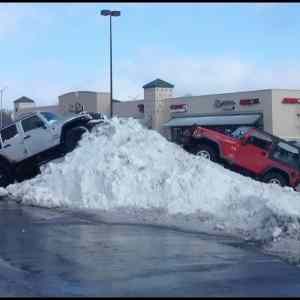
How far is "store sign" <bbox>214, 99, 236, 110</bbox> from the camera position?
59.5 meters

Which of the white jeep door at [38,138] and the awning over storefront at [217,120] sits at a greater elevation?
the awning over storefront at [217,120]

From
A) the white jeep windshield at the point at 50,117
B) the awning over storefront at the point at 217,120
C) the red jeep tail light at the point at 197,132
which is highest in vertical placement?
the awning over storefront at the point at 217,120

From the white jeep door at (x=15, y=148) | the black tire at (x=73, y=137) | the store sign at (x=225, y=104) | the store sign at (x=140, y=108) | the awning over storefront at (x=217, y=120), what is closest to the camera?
the black tire at (x=73, y=137)

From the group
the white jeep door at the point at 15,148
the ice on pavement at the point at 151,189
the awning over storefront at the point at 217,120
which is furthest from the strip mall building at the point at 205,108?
the ice on pavement at the point at 151,189

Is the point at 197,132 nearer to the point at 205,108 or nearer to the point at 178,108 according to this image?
the point at 205,108

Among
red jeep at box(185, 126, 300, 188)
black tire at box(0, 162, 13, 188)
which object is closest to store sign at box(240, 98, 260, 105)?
red jeep at box(185, 126, 300, 188)

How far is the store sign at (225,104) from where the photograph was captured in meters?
59.5

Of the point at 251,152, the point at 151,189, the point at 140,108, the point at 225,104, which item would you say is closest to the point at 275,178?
the point at 251,152

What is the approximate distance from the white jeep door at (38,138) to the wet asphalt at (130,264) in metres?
7.45

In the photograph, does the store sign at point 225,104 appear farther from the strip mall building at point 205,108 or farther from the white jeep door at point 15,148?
the white jeep door at point 15,148

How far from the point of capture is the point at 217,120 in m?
58.8

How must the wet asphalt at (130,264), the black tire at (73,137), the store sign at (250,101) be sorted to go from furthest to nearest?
the store sign at (250,101), the black tire at (73,137), the wet asphalt at (130,264)

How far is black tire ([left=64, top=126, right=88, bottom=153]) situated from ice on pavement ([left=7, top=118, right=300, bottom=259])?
1.13 m

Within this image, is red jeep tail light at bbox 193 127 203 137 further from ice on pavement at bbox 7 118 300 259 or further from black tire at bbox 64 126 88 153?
black tire at bbox 64 126 88 153
